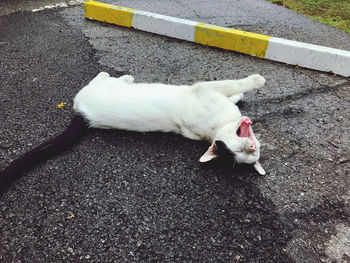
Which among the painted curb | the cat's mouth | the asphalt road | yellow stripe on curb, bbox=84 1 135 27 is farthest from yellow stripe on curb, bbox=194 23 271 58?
the cat's mouth

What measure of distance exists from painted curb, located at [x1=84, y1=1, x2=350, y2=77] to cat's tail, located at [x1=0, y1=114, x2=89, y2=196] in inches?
93.1

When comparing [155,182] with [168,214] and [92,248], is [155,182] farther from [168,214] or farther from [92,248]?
[92,248]

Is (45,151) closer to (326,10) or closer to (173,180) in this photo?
(173,180)

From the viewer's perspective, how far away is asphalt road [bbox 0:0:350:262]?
1.75 m

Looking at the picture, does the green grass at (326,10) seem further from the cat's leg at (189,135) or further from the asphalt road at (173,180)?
the cat's leg at (189,135)

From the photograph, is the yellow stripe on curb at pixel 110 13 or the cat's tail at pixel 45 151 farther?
the yellow stripe on curb at pixel 110 13

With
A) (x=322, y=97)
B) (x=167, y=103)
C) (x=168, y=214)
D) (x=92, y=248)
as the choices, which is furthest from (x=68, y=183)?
(x=322, y=97)

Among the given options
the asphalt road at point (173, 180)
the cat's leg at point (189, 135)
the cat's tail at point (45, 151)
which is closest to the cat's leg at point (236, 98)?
the asphalt road at point (173, 180)

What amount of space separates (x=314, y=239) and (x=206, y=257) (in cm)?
73

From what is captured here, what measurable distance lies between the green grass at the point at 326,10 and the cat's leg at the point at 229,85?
3287 millimetres

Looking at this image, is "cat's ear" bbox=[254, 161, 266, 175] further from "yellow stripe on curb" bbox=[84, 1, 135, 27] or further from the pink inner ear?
"yellow stripe on curb" bbox=[84, 1, 135, 27]

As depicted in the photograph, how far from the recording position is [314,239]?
5.88 ft

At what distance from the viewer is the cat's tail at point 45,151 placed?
2.02 meters

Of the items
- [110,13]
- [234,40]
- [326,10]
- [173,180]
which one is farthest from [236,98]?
[326,10]
